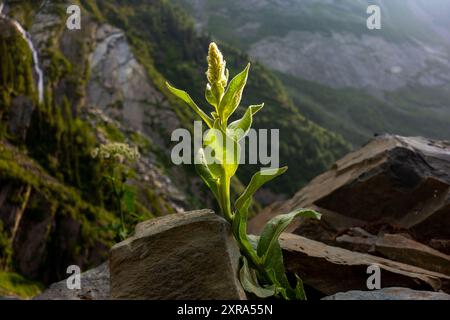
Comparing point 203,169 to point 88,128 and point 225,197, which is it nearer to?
point 225,197

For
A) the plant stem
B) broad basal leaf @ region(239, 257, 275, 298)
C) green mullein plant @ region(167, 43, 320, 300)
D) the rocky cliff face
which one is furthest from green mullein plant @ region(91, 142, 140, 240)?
broad basal leaf @ region(239, 257, 275, 298)

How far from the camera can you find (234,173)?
514 centimetres

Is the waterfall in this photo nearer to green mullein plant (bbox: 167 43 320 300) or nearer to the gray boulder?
green mullein plant (bbox: 167 43 320 300)

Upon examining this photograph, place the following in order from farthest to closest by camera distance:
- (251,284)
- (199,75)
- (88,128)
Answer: (199,75) < (88,128) < (251,284)

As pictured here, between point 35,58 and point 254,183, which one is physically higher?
point 254,183

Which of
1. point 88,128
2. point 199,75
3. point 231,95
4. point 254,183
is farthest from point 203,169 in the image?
point 199,75

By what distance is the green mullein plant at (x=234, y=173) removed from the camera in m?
5.08

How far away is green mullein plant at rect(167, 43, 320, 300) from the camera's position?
5078mm

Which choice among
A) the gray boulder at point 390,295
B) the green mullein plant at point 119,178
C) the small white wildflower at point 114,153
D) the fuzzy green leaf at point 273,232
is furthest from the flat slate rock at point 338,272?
the small white wildflower at point 114,153

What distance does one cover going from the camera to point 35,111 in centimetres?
5662

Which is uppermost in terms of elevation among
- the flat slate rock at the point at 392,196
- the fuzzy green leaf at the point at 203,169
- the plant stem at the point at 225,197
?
the fuzzy green leaf at the point at 203,169

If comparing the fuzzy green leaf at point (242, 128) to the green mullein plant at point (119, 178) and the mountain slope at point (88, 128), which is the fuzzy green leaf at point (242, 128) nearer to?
the green mullein plant at point (119, 178)

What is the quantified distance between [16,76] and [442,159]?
55.0 metres

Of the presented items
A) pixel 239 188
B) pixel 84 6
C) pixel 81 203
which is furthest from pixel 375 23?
pixel 84 6
